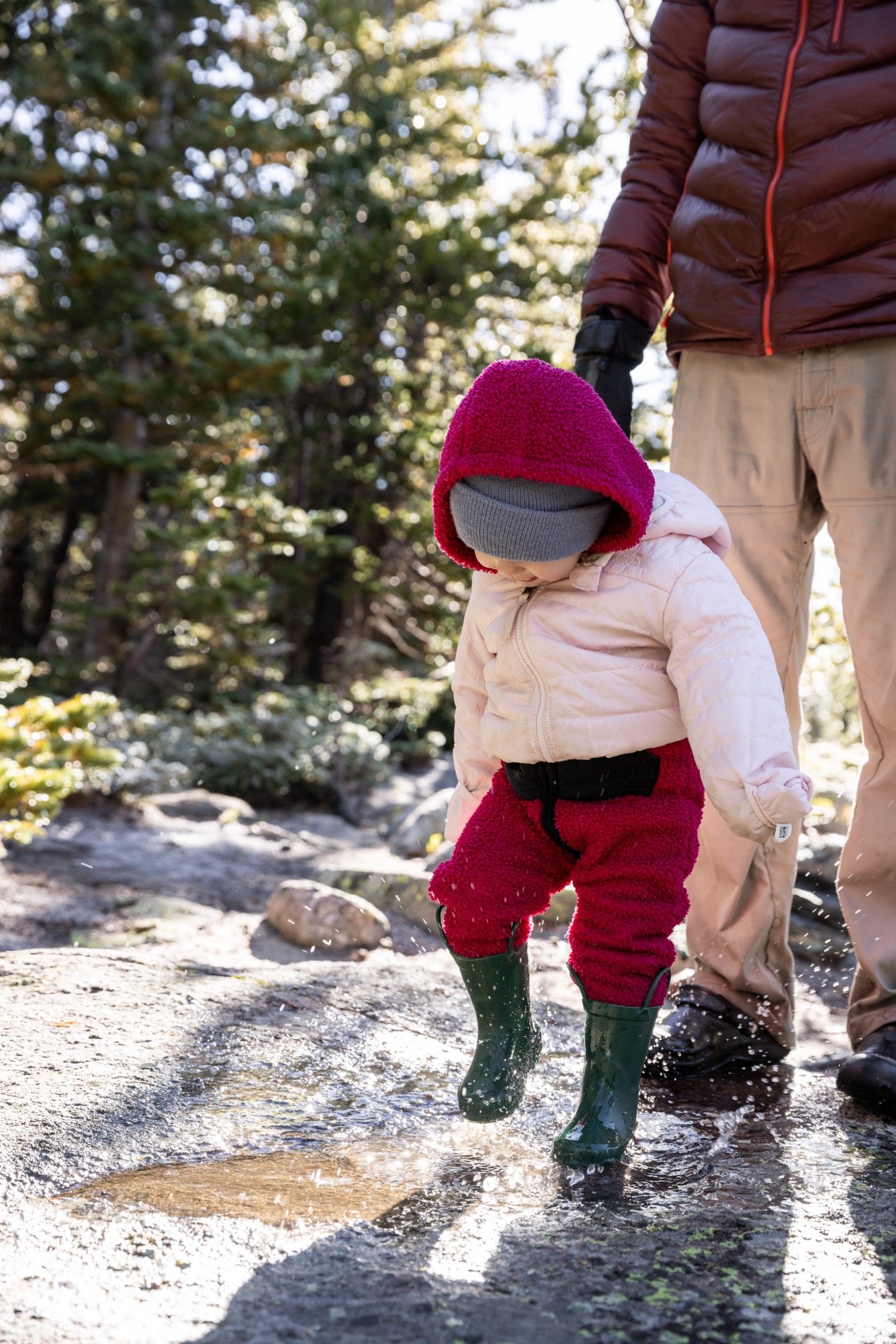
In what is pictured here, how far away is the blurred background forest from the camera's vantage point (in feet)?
31.9

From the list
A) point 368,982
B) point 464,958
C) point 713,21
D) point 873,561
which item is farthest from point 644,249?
point 368,982

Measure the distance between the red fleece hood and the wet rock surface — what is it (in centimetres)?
101

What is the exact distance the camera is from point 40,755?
4.11 m

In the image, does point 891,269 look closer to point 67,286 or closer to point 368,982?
point 368,982

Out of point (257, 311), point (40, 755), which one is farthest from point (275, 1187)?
point (257, 311)

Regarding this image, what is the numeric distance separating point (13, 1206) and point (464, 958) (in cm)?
78

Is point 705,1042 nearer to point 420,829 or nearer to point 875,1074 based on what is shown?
point 875,1074

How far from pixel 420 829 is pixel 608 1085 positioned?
175 inches

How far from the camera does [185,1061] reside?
6.81ft

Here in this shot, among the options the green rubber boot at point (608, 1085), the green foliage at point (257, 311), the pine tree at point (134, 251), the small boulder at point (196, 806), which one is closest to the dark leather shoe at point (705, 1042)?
the green rubber boot at point (608, 1085)

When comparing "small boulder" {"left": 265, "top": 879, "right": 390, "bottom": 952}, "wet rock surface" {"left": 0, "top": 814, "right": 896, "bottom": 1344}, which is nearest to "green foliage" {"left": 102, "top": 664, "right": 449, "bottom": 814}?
"small boulder" {"left": 265, "top": 879, "right": 390, "bottom": 952}

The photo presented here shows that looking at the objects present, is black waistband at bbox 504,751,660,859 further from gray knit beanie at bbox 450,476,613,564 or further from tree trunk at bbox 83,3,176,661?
tree trunk at bbox 83,3,176,661

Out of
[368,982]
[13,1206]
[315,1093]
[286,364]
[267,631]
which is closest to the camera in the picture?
[13,1206]

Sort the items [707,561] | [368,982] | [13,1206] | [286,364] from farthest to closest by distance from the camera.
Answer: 1. [286,364]
2. [368,982]
3. [707,561]
4. [13,1206]
